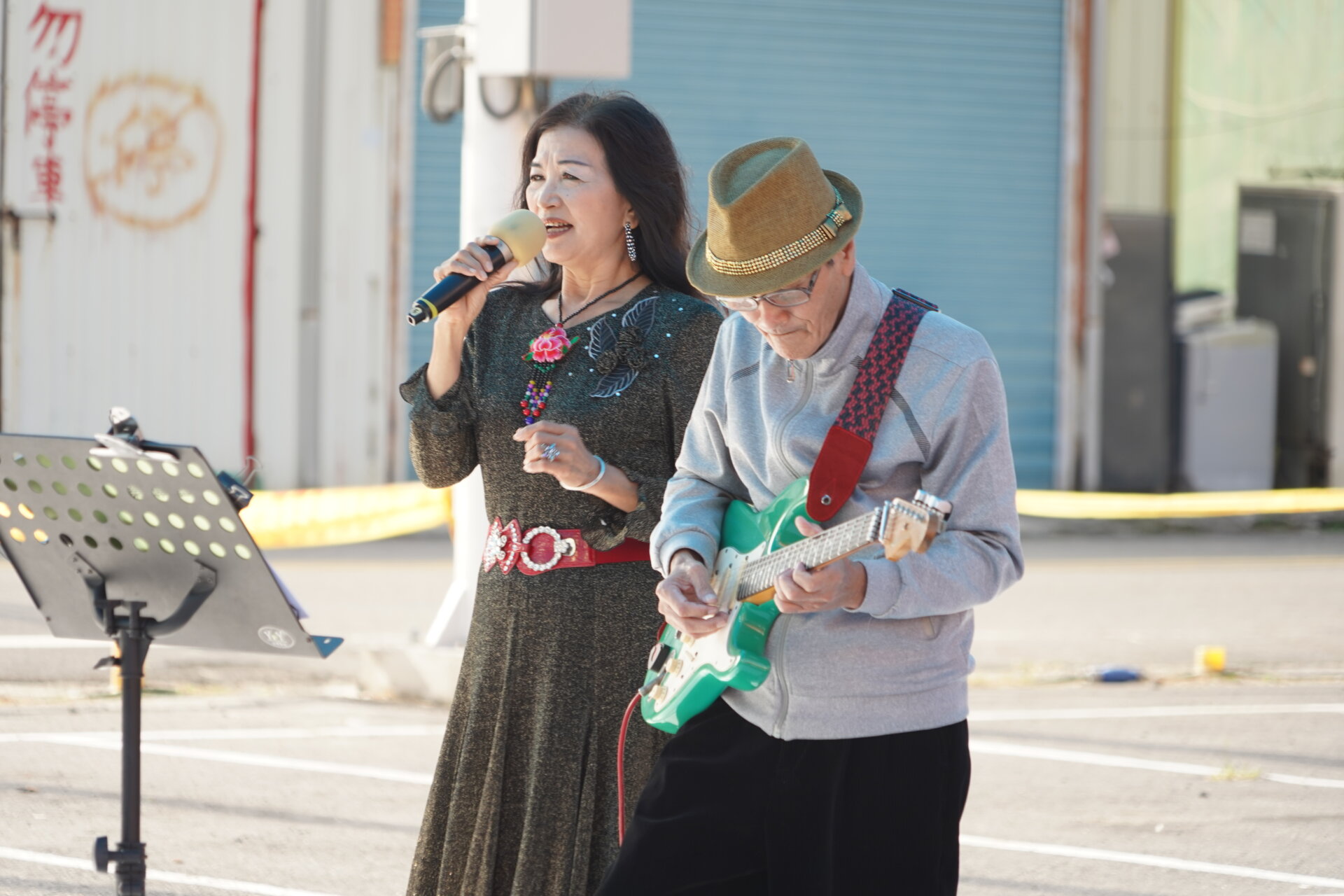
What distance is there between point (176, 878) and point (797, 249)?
10.9 feet

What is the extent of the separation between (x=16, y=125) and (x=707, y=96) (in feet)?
19.0

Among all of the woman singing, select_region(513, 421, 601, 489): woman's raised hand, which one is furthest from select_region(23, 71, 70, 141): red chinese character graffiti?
select_region(513, 421, 601, 489): woman's raised hand

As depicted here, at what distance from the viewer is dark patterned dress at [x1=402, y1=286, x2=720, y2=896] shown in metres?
3.52

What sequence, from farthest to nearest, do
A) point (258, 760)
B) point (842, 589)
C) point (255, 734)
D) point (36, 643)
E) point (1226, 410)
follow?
point (1226, 410) → point (36, 643) → point (255, 734) → point (258, 760) → point (842, 589)

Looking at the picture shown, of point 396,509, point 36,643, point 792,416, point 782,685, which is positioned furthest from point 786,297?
point 396,509

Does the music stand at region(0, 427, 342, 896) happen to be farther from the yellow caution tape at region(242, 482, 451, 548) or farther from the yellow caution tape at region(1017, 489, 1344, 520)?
the yellow caution tape at region(1017, 489, 1344, 520)

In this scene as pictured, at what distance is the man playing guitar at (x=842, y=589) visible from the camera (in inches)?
110

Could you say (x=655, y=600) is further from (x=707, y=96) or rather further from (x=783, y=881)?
(x=707, y=96)

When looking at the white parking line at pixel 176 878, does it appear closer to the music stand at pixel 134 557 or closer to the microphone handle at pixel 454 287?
the music stand at pixel 134 557

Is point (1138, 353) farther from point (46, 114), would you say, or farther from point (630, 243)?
point (630, 243)

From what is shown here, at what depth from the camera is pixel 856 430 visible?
282 centimetres

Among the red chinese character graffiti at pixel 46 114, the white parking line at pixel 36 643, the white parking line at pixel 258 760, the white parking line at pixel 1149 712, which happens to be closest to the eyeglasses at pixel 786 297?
the white parking line at pixel 258 760

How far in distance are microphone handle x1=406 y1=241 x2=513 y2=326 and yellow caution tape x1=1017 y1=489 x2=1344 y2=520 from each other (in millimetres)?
8617

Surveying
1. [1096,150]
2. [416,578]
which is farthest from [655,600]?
[1096,150]
